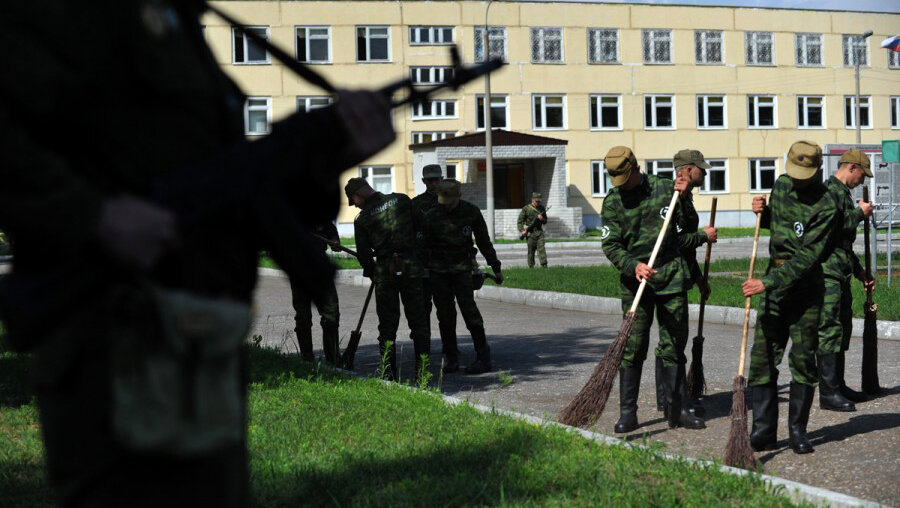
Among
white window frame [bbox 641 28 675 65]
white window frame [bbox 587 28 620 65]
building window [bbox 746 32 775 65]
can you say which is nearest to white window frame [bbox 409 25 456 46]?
white window frame [bbox 587 28 620 65]

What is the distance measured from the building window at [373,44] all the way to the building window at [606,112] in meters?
9.92

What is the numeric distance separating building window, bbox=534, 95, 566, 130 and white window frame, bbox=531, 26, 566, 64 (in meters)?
1.63

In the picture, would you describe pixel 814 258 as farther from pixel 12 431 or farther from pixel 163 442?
pixel 163 442

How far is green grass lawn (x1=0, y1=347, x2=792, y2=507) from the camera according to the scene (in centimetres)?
537

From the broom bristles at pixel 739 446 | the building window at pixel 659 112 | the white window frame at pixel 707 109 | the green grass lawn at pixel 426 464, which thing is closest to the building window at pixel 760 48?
the white window frame at pixel 707 109

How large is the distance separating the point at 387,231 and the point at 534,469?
5244 mm

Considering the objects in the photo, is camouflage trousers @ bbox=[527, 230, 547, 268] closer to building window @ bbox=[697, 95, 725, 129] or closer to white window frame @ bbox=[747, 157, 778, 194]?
building window @ bbox=[697, 95, 725, 129]

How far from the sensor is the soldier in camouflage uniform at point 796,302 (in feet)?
23.6

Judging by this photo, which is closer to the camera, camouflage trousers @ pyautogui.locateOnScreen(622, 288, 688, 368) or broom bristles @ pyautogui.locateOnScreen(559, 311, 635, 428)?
broom bristles @ pyautogui.locateOnScreen(559, 311, 635, 428)

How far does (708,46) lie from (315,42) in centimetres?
1871

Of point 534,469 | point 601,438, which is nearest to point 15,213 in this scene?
point 534,469

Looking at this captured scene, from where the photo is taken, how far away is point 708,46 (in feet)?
179

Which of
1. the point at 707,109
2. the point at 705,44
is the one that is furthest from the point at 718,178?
the point at 705,44

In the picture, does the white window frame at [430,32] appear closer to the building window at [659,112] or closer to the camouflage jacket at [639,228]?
the building window at [659,112]
